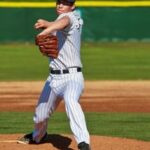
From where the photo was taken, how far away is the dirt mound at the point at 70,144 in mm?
7512

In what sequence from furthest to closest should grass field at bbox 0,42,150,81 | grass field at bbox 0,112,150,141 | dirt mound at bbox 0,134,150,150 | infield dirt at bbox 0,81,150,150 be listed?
1. grass field at bbox 0,42,150,81
2. grass field at bbox 0,112,150,141
3. infield dirt at bbox 0,81,150,150
4. dirt mound at bbox 0,134,150,150

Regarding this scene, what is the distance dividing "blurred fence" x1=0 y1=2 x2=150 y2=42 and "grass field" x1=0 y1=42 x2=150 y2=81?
16.6 inches

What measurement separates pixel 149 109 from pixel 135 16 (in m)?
16.3

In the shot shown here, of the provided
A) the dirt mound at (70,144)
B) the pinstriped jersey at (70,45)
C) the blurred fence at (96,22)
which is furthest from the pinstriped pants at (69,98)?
the blurred fence at (96,22)

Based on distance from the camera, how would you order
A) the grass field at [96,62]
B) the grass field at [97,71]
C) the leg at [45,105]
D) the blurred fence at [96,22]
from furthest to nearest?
the blurred fence at [96,22] < the grass field at [96,62] < the grass field at [97,71] < the leg at [45,105]

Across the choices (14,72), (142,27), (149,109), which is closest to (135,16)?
(142,27)

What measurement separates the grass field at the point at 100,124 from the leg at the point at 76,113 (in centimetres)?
201

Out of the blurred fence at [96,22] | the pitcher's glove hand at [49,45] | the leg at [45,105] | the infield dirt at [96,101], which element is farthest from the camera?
the blurred fence at [96,22]

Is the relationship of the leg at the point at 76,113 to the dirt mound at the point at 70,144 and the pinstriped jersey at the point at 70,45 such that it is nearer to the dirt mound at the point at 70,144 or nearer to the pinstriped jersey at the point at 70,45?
the pinstriped jersey at the point at 70,45

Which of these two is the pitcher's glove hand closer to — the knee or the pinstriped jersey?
the pinstriped jersey

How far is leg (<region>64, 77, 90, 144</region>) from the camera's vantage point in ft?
22.0

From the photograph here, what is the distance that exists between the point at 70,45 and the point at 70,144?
1.53 m

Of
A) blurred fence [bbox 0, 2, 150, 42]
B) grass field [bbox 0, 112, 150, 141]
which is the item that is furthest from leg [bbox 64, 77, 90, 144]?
blurred fence [bbox 0, 2, 150, 42]

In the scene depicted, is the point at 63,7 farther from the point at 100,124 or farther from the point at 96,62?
the point at 96,62
